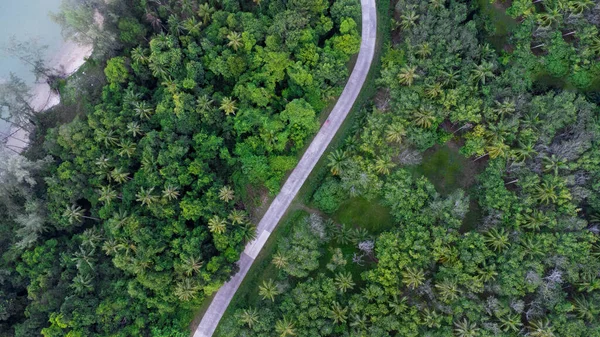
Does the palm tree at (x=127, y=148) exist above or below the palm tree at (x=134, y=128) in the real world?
below

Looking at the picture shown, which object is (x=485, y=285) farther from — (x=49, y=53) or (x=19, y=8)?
(x=19, y=8)

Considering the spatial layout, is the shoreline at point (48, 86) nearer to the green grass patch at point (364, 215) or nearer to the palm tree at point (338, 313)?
the green grass patch at point (364, 215)

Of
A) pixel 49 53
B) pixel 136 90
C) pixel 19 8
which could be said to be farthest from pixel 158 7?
pixel 19 8

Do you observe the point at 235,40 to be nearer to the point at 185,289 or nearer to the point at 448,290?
the point at 185,289

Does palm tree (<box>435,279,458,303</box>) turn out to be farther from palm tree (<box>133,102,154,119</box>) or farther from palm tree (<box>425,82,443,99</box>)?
palm tree (<box>133,102,154,119</box>)

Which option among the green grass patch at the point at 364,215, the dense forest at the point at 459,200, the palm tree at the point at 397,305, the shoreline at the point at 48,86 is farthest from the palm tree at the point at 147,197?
the palm tree at the point at 397,305

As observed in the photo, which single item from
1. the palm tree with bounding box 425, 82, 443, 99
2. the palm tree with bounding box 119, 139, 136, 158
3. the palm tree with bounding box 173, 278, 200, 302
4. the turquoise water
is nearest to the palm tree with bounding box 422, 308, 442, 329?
the palm tree with bounding box 425, 82, 443, 99

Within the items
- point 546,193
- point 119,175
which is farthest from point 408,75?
point 119,175
